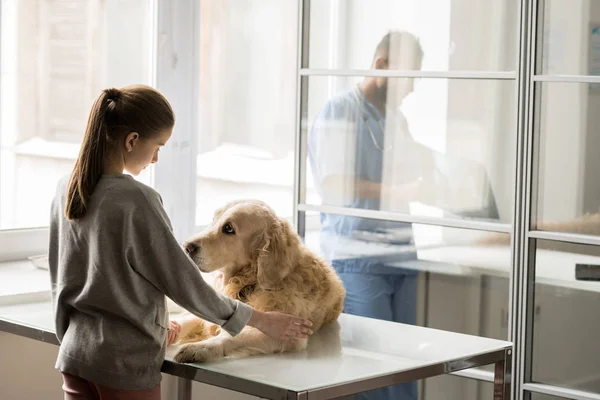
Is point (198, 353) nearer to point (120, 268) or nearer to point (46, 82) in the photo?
point (120, 268)

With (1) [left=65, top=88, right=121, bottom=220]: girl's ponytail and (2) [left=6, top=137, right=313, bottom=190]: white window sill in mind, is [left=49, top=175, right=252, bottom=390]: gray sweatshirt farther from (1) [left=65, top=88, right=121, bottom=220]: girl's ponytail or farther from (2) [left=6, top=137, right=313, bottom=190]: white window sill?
(2) [left=6, top=137, right=313, bottom=190]: white window sill

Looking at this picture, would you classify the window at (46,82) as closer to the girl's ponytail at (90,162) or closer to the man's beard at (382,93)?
the man's beard at (382,93)

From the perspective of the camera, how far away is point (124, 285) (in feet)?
6.31

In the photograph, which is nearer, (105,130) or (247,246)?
(105,130)

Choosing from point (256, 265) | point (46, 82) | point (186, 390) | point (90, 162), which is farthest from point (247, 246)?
point (46, 82)

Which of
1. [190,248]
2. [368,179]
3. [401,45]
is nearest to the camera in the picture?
[190,248]

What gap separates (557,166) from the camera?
289 cm

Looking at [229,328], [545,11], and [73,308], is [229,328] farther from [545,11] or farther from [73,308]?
[545,11]

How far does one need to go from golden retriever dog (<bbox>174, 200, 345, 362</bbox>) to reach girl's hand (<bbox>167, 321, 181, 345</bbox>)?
2 centimetres

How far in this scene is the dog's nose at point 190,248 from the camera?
215cm

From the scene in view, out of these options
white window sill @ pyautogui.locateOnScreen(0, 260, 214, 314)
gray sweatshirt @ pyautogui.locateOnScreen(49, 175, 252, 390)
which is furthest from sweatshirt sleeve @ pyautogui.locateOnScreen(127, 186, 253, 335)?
white window sill @ pyautogui.locateOnScreen(0, 260, 214, 314)

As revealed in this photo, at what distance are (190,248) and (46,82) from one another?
4.78 feet

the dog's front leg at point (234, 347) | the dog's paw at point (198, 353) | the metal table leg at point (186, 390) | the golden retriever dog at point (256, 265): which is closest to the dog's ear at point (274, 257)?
the golden retriever dog at point (256, 265)

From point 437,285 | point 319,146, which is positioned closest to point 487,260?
point 437,285
